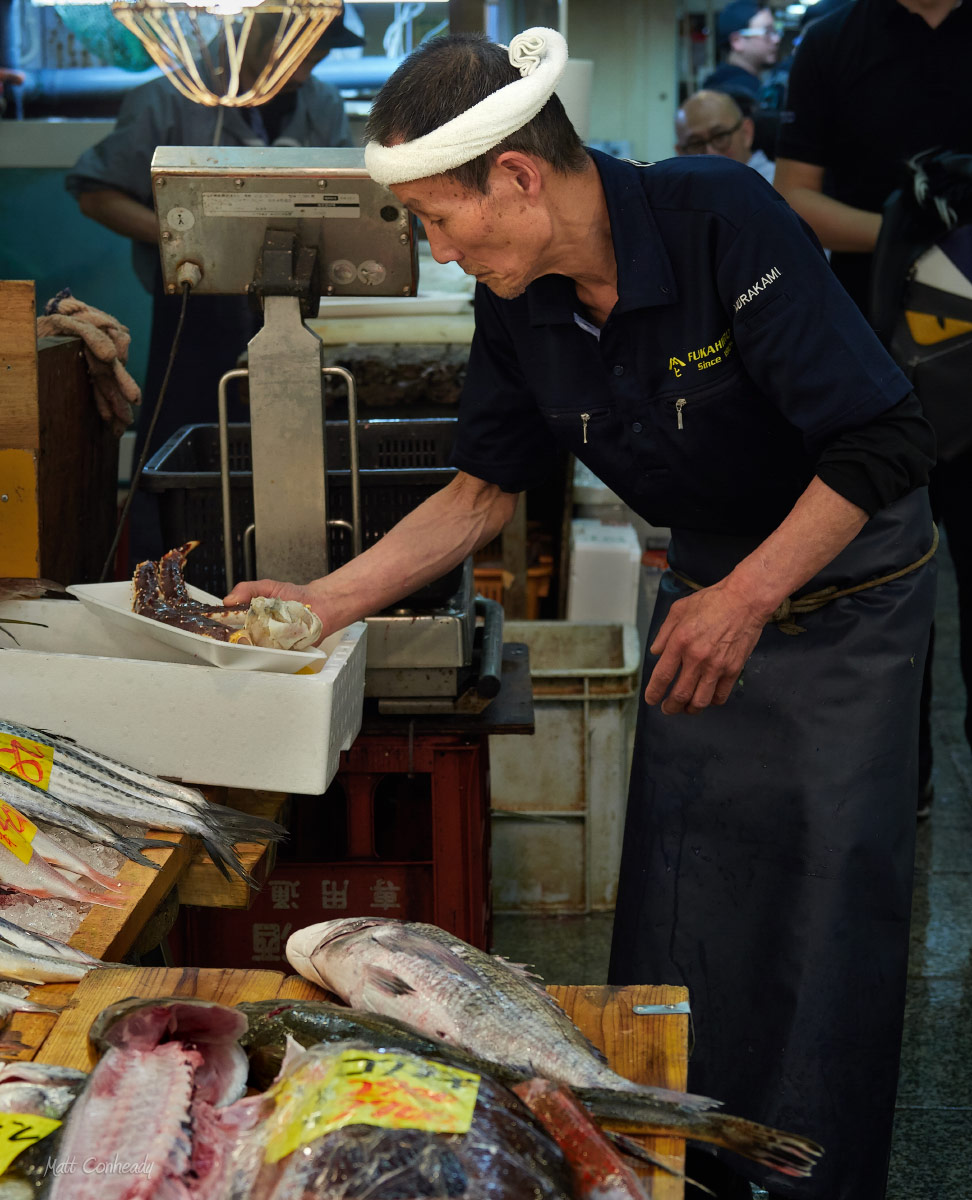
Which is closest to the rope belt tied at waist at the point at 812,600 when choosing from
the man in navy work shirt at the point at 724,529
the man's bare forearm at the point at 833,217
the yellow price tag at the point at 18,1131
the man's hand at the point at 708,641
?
the man in navy work shirt at the point at 724,529

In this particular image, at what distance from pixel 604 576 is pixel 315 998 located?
9.12 ft

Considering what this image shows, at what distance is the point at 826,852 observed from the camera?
7.27 ft

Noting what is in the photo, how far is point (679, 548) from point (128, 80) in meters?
6.55

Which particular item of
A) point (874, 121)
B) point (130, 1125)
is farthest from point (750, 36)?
point (130, 1125)

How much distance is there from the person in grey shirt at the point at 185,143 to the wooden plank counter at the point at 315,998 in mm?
3125

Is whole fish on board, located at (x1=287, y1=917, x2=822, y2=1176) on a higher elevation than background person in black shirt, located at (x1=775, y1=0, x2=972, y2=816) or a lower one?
lower

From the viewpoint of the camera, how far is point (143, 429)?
4879 millimetres

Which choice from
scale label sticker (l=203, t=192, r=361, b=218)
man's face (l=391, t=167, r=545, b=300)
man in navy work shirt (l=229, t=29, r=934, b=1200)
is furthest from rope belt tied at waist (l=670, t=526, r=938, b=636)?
scale label sticker (l=203, t=192, r=361, b=218)

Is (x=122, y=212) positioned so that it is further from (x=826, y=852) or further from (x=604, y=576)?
(x=826, y=852)

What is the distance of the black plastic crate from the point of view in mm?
2672

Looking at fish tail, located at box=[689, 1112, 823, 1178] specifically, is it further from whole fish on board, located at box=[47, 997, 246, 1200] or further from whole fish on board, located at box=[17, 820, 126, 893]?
whole fish on board, located at box=[17, 820, 126, 893]

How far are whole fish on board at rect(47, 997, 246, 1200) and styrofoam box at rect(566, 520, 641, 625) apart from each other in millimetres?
2936

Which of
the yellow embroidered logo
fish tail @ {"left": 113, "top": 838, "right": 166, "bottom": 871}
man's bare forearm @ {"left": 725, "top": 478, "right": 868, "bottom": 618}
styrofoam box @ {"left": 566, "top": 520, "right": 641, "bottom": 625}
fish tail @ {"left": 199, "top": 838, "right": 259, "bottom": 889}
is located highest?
the yellow embroidered logo

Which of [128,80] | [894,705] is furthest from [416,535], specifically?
[128,80]
